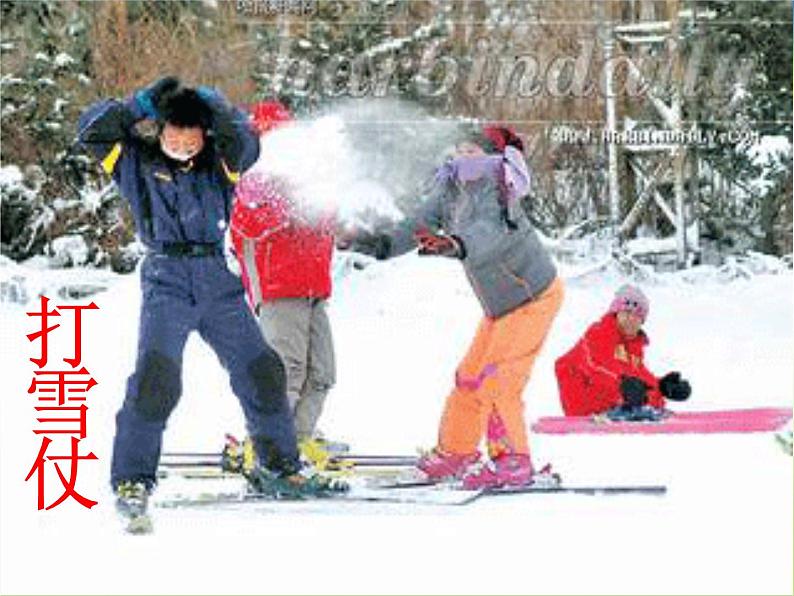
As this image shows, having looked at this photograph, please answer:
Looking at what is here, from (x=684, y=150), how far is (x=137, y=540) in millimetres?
8304

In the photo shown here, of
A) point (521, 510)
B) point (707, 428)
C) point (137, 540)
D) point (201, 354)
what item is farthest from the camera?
point (201, 354)

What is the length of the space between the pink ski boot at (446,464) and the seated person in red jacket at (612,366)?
63.0 inches

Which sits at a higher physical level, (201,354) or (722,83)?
(722,83)

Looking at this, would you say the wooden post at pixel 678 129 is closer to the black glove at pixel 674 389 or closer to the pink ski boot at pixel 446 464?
the black glove at pixel 674 389

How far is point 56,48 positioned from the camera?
1354 centimetres

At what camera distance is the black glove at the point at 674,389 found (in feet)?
28.0

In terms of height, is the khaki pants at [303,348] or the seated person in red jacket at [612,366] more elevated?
the khaki pants at [303,348]

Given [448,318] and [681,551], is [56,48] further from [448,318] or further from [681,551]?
[681,551]

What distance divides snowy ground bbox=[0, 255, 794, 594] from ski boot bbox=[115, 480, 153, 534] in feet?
0.14

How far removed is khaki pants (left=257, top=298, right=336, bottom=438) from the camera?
6961mm

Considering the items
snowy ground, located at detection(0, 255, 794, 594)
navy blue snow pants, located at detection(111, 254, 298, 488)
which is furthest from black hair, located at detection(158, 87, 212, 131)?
snowy ground, located at detection(0, 255, 794, 594)

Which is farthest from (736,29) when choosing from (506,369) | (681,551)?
(681,551)

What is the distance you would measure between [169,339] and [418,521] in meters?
0.87

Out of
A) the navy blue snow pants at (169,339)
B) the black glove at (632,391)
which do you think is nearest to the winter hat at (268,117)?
the navy blue snow pants at (169,339)
